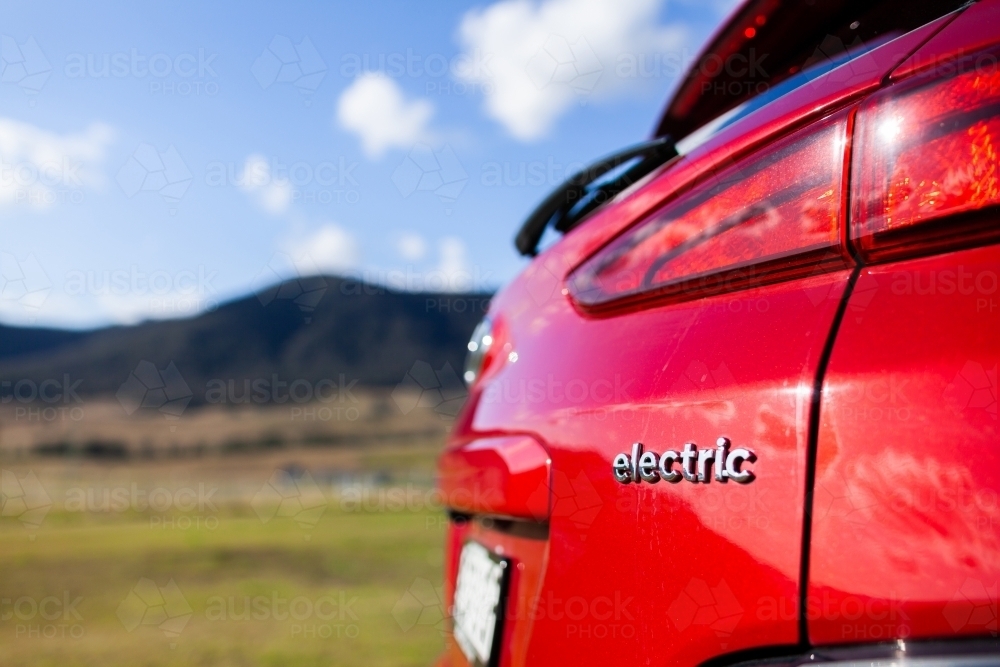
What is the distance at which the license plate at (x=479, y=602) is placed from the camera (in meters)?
1.49

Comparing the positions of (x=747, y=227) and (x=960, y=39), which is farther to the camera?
(x=747, y=227)

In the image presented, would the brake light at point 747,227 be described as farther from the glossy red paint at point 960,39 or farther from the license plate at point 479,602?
the license plate at point 479,602

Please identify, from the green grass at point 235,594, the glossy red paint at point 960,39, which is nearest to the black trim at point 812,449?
the glossy red paint at point 960,39

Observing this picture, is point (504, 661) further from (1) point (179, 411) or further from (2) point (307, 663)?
(1) point (179, 411)

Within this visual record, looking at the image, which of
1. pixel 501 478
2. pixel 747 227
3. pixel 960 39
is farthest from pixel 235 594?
pixel 960 39

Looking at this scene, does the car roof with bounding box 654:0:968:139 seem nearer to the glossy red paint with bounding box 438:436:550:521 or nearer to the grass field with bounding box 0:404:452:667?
the glossy red paint with bounding box 438:436:550:521

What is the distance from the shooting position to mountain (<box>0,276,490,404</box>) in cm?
11350

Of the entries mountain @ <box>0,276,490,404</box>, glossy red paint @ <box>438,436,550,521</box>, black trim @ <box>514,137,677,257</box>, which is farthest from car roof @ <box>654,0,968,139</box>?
mountain @ <box>0,276,490,404</box>

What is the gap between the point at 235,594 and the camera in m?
5.95

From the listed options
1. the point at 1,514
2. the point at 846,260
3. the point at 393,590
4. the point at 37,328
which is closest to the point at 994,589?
the point at 846,260

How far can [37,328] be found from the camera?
5103 inches

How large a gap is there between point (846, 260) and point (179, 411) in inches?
4162

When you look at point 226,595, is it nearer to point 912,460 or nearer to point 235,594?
point 235,594

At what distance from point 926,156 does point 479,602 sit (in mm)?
1173
